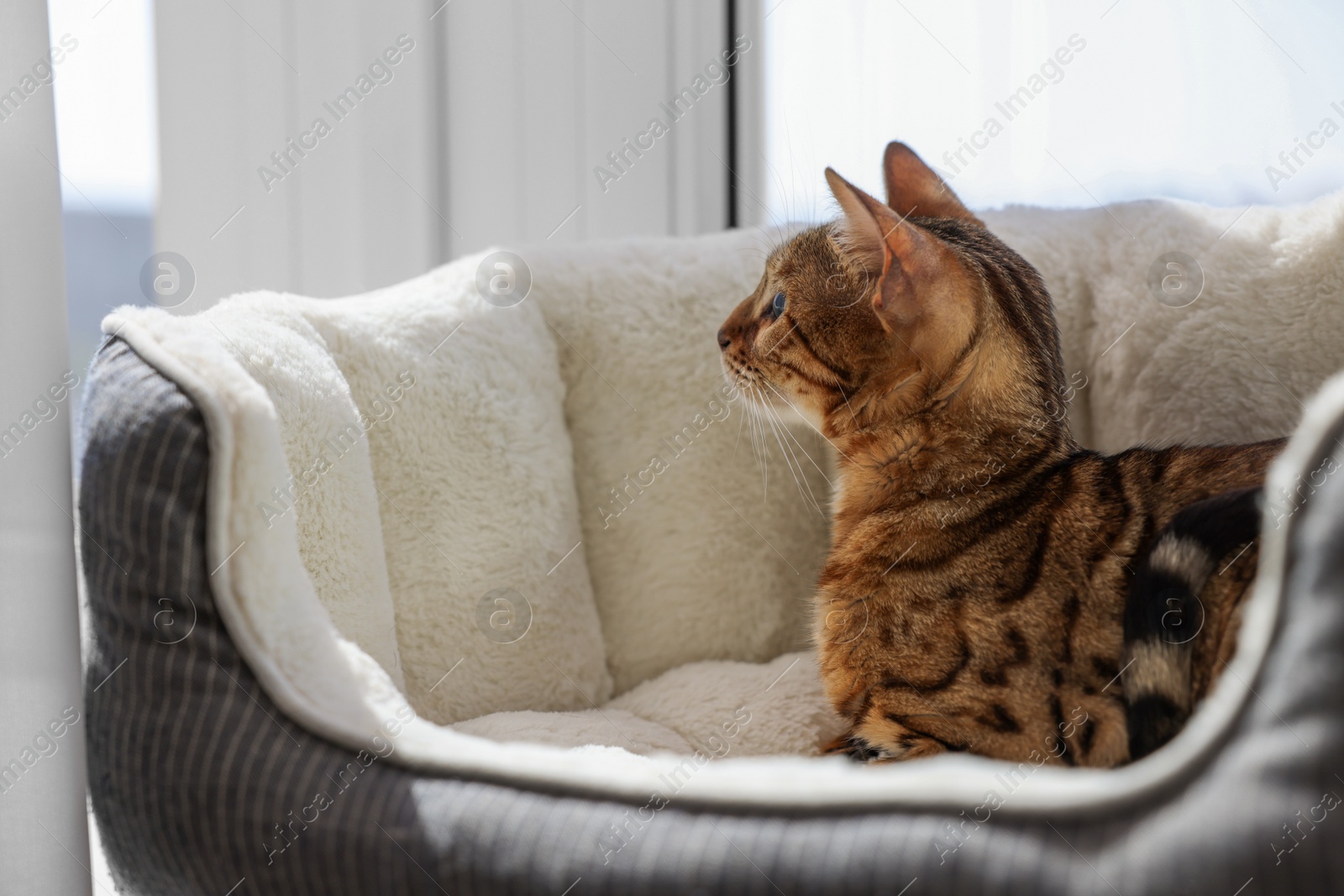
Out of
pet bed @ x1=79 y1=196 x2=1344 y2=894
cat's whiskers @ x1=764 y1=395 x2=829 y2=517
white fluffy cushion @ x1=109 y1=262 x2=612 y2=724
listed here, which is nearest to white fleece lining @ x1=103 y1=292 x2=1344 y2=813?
pet bed @ x1=79 y1=196 x2=1344 y2=894

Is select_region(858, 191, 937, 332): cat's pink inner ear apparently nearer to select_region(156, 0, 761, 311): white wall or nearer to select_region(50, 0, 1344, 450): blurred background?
select_region(50, 0, 1344, 450): blurred background

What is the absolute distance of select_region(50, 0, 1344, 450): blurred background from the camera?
1.68 m

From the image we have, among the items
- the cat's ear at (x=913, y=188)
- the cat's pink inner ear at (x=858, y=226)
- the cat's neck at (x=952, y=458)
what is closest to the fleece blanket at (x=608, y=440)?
the cat's ear at (x=913, y=188)

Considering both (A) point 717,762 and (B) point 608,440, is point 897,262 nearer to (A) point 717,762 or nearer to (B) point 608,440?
(A) point 717,762

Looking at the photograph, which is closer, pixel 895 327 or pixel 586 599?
pixel 895 327

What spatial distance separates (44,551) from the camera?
109cm

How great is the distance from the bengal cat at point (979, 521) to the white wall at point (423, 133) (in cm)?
115

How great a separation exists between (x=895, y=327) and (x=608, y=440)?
0.65m

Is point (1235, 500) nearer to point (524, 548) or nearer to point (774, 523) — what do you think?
point (774, 523)

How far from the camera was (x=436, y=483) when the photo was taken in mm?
1424

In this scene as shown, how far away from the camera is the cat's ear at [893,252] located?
3.45 feet

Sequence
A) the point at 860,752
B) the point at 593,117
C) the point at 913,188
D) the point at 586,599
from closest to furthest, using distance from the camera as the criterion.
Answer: the point at 860,752, the point at 913,188, the point at 586,599, the point at 593,117

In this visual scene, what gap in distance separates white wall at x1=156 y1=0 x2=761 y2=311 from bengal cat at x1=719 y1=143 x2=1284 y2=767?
1151mm

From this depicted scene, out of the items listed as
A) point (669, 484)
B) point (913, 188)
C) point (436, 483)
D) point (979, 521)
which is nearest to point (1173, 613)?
point (979, 521)
